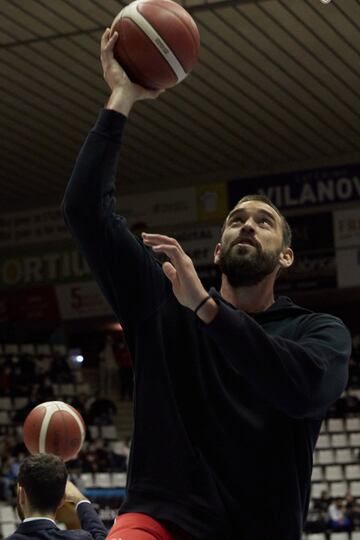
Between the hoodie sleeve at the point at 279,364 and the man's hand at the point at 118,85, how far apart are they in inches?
27.8

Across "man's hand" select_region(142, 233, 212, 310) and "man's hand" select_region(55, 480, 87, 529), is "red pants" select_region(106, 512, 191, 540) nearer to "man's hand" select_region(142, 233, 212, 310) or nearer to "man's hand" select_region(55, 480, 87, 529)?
"man's hand" select_region(142, 233, 212, 310)

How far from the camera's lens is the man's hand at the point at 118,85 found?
2.99 m

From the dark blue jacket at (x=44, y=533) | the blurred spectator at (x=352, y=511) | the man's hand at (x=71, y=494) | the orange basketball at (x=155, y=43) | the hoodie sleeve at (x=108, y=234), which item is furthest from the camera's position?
the blurred spectator at (x=352, y=511)

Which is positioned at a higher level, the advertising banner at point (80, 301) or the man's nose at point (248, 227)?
the advertising banner at point (80, 301)

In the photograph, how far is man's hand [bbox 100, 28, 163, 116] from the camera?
299cm

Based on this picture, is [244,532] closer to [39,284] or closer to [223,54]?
[223,54]

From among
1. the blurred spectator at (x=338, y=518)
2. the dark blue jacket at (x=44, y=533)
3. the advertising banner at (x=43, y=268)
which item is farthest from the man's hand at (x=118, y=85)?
the advertising banner at (x=43, y=268)

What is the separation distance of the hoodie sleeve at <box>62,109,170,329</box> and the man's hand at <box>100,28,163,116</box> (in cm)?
5

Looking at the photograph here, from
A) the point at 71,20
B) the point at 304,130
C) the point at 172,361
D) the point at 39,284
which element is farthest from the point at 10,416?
the point at 172,361

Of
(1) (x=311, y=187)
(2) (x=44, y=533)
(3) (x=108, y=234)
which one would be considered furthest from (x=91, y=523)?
(1) (x=311, y=187)

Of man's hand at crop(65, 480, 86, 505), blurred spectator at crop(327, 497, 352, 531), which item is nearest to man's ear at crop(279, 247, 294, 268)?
man's hand at crop(65, 480, 86, 505)

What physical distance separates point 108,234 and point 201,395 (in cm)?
Result: 51

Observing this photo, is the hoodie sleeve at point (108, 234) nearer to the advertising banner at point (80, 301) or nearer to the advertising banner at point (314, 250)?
the advertising banner at point (314, 250)

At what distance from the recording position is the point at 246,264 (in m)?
2.99
